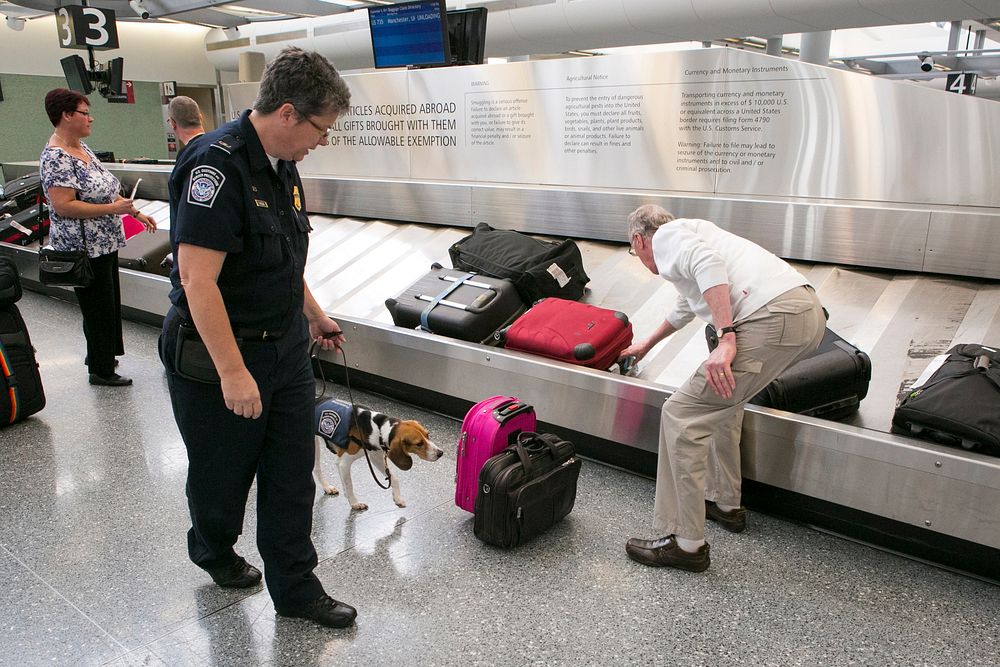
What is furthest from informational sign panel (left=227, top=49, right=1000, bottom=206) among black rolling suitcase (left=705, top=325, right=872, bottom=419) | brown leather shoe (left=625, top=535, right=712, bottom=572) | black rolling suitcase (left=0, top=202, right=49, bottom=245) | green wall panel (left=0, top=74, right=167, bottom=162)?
green wall panel (left=0, top=74, right=167, bottom=162)

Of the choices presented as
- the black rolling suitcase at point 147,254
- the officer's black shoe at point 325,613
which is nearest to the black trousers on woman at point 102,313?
the black rolling suitcase at point 147,254

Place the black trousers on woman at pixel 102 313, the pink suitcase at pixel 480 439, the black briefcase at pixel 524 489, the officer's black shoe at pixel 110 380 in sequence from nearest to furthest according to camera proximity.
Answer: the black briefcase at pixel 524 489 → the pink suitcase at pixel 480 439 → the black trousers on woman at pixel 102 313 → the officer's black shoe at pixel 110 380

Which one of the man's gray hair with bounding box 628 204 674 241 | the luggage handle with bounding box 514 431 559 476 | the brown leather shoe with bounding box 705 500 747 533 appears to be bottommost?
the brown leather shoe with bounding box 705 500 747 533

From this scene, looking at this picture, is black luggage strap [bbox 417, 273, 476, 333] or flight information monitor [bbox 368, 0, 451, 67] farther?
flight information monitor [bbox 368, 0, 451, 67]

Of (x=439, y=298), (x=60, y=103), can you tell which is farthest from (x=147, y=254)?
(x=439, y=298)

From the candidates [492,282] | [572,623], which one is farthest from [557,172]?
[572,623]

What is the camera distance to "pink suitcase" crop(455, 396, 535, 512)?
9.66ft

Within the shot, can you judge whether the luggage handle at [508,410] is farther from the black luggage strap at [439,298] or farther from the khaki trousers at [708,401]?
the black luggage strap at [439,298]

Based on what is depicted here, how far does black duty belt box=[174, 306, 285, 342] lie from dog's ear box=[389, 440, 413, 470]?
1005 mm

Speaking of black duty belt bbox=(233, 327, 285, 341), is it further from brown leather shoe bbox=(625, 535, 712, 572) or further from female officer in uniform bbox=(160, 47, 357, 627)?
brown leather shoe bbox=(625, 535, 712, 572)

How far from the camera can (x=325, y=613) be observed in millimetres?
2336

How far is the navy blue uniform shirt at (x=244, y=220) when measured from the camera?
184 centimetres

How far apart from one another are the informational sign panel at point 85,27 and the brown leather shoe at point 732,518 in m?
9.53

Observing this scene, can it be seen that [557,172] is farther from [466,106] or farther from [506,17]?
[506,17]
